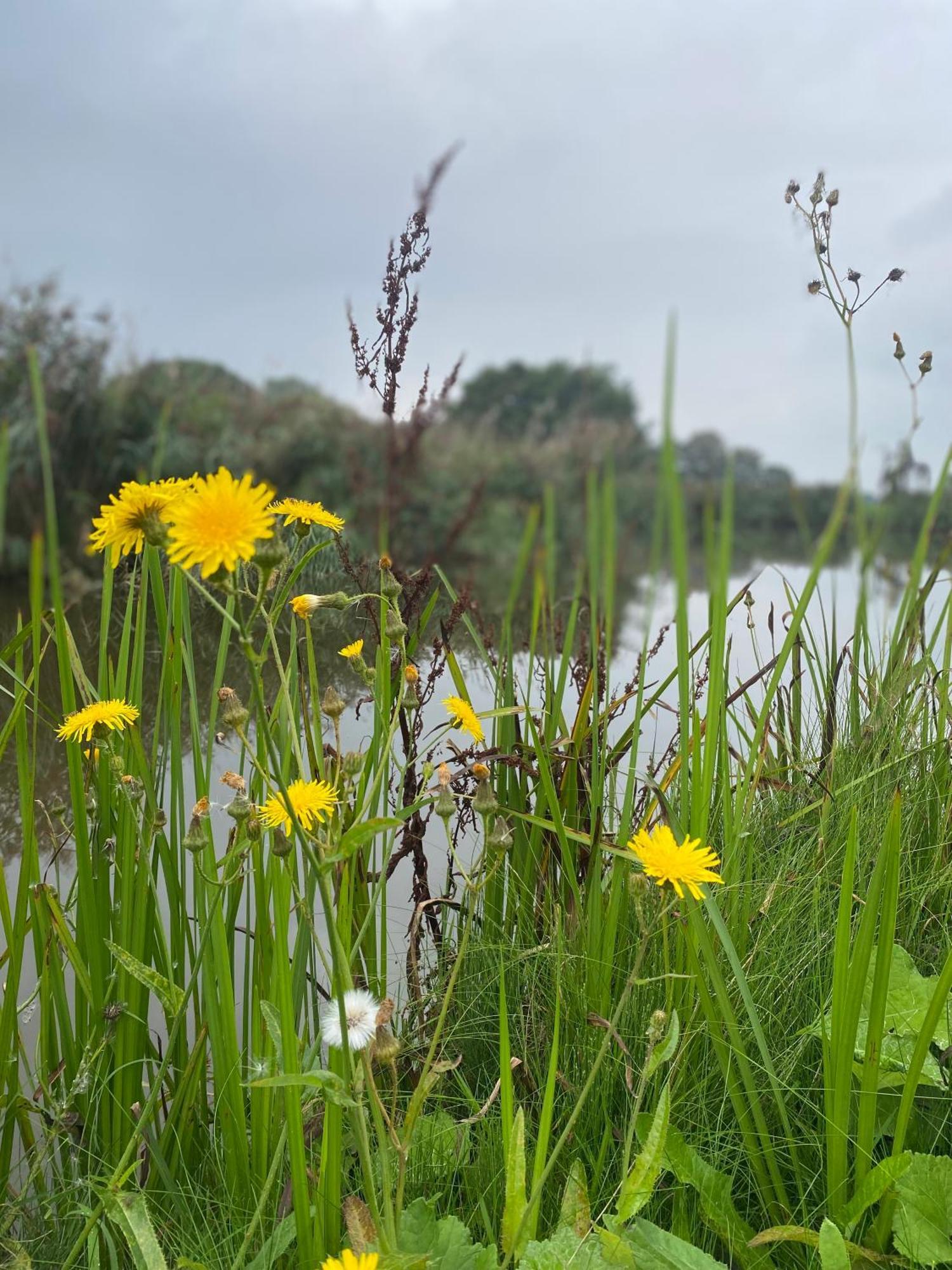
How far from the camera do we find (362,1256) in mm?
770

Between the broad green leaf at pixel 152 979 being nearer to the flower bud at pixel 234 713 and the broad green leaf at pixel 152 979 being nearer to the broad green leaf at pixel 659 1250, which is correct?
the flower bud at pixel 234 713

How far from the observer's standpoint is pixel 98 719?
3.49 feet

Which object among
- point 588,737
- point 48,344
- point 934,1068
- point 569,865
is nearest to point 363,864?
point 569,865

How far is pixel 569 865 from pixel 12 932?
0.73 m

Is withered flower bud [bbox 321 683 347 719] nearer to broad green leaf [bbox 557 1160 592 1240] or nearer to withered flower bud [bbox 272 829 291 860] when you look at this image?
withered flower bud [bbox 272 829 291 860]

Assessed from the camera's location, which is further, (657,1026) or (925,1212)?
(925,1212)

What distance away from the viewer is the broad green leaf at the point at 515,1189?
2.84 feet

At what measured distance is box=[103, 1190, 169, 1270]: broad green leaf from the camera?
0.90 meters

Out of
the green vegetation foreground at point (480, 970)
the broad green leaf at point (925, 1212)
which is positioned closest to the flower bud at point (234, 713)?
the green vegetation foreground at point (480, 970)

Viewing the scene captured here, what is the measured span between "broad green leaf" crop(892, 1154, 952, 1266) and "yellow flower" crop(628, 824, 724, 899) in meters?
0.46

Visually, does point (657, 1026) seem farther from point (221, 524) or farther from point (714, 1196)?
point (221, 524)

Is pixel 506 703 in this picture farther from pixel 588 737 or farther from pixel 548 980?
pixel 548 980

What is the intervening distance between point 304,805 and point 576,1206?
509 millimetres

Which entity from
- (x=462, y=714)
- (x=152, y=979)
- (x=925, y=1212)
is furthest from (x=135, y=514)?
(x=925, y=1212)
